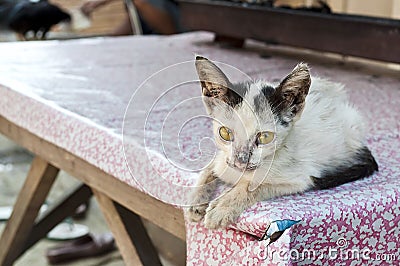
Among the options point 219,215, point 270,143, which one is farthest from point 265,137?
point 219,215

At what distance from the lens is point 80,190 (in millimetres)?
1910

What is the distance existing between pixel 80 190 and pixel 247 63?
0.65m

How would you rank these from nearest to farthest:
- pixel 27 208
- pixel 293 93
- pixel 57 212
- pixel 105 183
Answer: pixel 293 93
pixel 105 183
pixel 27 208
pixel 57 212

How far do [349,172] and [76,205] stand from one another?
3.90ft

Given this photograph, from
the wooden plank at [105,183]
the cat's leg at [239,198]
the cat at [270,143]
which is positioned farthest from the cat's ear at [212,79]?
the wooden plank at [105,183]

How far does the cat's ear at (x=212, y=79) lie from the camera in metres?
0.77

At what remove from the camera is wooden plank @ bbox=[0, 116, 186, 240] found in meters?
1.06

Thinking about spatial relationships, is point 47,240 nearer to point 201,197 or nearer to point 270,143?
point 201,197

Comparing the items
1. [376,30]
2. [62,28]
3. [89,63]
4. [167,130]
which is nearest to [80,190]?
[89,63]

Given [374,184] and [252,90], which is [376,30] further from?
[252,90]

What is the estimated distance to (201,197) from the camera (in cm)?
87

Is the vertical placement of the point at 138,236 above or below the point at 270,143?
below

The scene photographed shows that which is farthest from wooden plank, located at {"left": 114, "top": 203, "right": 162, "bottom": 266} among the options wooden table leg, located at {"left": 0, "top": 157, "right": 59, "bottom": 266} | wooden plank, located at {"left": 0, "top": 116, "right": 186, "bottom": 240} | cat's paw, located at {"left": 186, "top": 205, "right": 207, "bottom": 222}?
cat's paw, located at {"left": 186, "top": 205, "right": 207, "bottom": 222}

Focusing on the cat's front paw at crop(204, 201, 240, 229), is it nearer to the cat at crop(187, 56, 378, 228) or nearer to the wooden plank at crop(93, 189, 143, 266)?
the cat at crop(187, 56, 378, 228)
